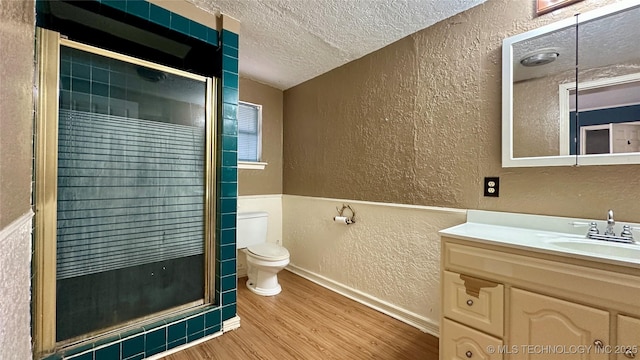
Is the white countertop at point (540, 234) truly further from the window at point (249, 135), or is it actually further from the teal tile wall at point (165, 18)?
the window at point (249, 135)

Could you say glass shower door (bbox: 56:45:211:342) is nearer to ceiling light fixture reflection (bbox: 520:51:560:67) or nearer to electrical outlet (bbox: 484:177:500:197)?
electrical outlet (bbox: 484:177:500:197)

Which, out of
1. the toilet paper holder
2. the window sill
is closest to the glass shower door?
the window sill

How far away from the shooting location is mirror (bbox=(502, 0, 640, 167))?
1.17 metres

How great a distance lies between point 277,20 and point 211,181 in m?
1.20

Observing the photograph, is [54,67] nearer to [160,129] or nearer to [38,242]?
[160,129]

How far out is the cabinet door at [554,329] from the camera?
A: 3.02ft

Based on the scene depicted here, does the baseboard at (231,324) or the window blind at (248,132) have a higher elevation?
the window blind at (248,132)

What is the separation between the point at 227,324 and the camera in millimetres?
1787

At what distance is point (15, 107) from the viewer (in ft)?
Result: 3.08

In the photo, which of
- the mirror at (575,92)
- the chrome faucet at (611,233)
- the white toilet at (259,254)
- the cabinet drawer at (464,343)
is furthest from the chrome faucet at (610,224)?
the white toilet at (259,254)

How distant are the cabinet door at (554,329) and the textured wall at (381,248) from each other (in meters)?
0.64

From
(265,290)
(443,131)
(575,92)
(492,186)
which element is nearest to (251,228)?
(265,290)

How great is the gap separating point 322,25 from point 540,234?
71.6 inches

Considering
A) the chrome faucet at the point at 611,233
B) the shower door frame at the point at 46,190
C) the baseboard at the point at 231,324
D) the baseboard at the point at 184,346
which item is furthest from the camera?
the baseboard at the point at 231,324
